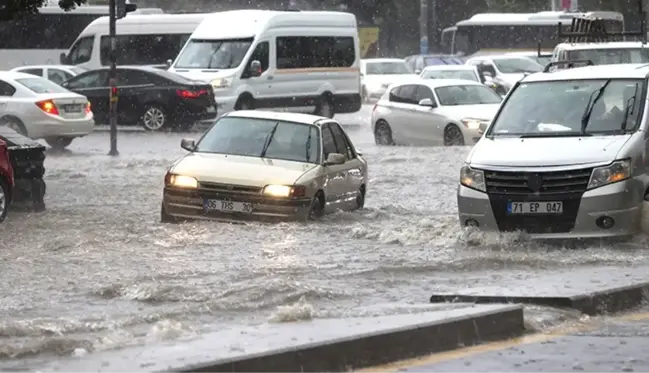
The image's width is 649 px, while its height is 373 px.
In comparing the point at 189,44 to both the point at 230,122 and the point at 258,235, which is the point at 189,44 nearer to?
the point at 230,122

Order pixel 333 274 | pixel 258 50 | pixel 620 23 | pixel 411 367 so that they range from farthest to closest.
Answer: pixel 258 50 → pixel 620 23 → pixel 333 274 → pixel 411 367

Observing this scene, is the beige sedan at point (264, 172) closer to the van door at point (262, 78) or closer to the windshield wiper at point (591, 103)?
the windshield wiper at point (591, 103)

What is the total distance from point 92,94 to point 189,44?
3.65 m

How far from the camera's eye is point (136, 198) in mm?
21797

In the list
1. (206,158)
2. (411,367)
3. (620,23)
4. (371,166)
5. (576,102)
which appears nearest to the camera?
(411,367)

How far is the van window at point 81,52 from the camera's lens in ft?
146

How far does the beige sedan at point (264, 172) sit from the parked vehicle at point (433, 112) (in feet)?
39.1

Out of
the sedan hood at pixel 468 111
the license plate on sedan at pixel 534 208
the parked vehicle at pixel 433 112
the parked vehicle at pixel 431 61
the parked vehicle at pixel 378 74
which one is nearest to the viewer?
the license plate on sedan at pixel 534 208

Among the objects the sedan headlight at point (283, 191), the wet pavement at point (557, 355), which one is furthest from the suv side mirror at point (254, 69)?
the wet pavement at point (557, 355)

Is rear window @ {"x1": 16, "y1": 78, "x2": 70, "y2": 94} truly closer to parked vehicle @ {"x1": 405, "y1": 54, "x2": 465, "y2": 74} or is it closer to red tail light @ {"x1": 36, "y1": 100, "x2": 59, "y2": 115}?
red tail light @ {"x1": 36, "y1": 100, "x2": 59, "y2": 115}

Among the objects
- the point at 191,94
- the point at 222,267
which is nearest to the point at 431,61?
the point at 191,94

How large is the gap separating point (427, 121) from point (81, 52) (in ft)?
53.6

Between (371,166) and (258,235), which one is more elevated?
(258,235)

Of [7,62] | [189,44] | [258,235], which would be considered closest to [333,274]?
[258,235]
